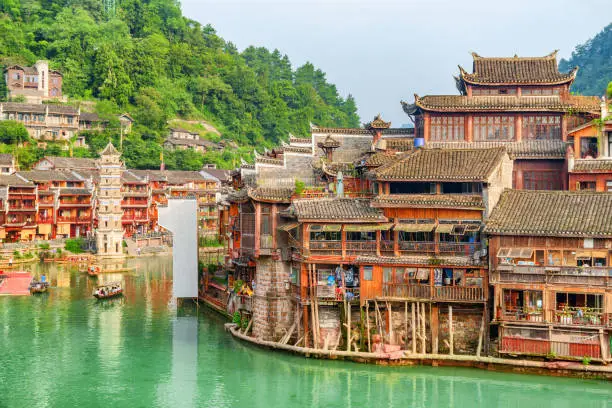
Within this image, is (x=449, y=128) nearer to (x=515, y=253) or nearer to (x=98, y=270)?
(x=515, y=253)

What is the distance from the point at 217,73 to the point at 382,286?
88.0m

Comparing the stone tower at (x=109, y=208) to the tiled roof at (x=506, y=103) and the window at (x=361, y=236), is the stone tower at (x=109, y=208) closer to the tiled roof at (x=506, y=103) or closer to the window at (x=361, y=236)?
the tiled roof at (x=506, y=103)

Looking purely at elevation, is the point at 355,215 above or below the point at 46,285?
above

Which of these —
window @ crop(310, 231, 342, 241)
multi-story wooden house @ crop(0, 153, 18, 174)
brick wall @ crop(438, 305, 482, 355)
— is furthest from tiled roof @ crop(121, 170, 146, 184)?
brick wall @ crop(438, 305, 482, 355)

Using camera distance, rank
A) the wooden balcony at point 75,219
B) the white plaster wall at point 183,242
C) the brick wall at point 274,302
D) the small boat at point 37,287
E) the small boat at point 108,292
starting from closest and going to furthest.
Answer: the brick wall at point 274,302
the white plaster wall at point 183,242
the small boat at point 108,292
the small boat at point 37,287
the wooden balcony at point 75,219

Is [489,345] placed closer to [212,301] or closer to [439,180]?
[439,180]

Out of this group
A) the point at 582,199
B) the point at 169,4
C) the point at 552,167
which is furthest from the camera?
the point at 169,4

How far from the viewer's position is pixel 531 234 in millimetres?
29469

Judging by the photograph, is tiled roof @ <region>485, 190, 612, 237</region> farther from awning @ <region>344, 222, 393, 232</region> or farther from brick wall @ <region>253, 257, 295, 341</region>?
brick wall @ <region>253, 257, 295, 341</region>

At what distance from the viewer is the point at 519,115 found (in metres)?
41.2

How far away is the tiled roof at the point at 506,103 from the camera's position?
4075 centimetres

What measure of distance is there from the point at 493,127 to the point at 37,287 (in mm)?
31011

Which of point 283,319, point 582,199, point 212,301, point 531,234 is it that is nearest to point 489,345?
point 531,234

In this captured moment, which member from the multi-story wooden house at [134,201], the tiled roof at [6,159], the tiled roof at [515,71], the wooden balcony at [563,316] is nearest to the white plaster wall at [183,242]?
the tiled roof at [515,71]
